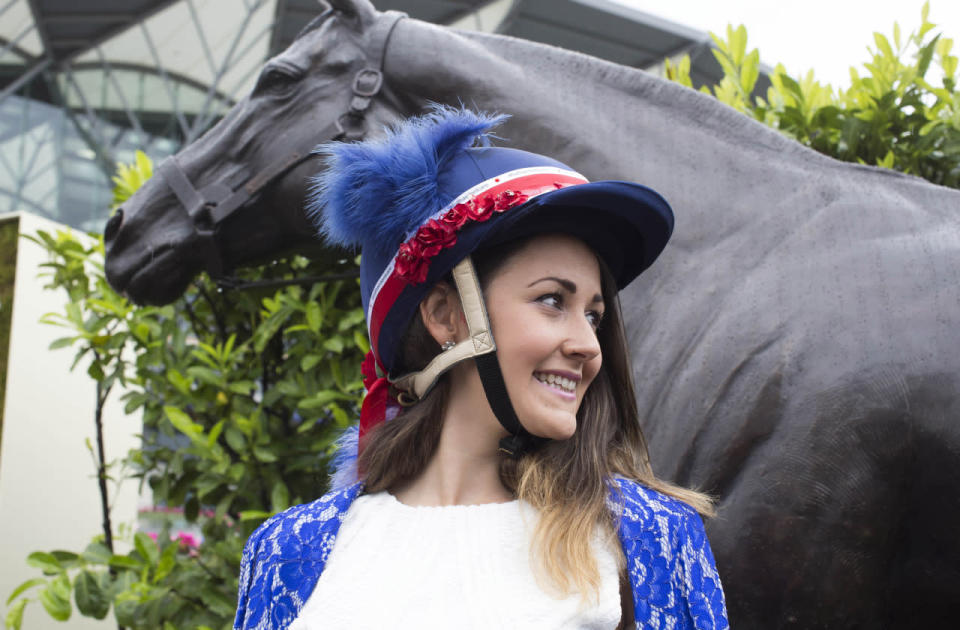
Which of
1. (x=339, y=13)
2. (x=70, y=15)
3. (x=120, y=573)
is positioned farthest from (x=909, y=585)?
(x=70, y=15)

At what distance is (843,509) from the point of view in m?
1.74

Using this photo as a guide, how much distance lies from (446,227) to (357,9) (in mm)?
1594

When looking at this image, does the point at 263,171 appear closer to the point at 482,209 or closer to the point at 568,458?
the point at 482,209

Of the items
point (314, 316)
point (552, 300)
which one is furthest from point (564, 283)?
point (314, 316)

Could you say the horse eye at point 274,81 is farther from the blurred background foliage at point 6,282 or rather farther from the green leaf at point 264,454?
the blurred background foliage at point 6,282

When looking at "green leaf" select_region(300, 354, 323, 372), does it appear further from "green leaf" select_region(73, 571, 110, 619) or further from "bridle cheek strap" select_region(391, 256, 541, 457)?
"bridle cheek strap" select_region(391, 256, 541, 457)

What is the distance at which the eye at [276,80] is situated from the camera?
2727mm

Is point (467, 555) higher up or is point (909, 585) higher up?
point (467, 555)

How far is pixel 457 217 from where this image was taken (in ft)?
4.66

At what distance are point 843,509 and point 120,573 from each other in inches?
109

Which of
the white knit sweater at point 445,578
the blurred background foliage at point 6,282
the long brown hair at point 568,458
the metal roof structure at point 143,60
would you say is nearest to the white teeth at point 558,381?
the long brown hair at point 568,458

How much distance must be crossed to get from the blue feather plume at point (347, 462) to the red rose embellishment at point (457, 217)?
556mm

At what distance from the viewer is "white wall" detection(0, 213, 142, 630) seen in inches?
188

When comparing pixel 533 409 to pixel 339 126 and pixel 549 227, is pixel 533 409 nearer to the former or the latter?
pixel 549 227
